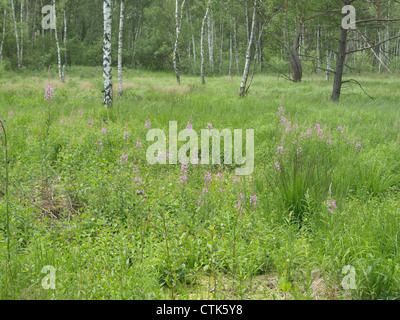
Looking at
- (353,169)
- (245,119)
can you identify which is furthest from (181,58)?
(353,169)

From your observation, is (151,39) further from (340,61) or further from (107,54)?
(340,61)

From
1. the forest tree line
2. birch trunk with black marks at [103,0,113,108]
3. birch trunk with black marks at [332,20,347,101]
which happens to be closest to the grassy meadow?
birch trunk with black marks at [103,0,113,108]

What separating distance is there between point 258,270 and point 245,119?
18.6 feet

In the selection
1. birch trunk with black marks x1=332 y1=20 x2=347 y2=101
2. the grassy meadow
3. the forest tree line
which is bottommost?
the grassy meadow

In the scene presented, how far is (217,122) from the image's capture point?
762 centimetres

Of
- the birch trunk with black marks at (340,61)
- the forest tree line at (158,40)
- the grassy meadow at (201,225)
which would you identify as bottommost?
the grassy meadow at (201,225)

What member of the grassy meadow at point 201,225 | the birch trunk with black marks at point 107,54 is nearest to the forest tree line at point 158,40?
the birch trunk with black marks at point 107,54

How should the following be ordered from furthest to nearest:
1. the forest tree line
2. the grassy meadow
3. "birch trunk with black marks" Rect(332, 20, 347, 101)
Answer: the forest tree line < "birch trunk with black marks" Rect(332, 20, 347, 101) < the grassy meadow

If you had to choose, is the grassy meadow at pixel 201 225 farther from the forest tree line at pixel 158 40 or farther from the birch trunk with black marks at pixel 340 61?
the forest tree line at pixel 158 40

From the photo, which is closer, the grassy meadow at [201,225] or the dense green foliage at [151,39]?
the grassy meadow at [201,225]

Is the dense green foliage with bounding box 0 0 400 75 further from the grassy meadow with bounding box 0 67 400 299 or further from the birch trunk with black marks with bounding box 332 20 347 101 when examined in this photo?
the grassy meadow with bounding box 0 67 400 299

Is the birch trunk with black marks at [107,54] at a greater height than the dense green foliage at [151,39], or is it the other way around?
the dense green foliage at [151,39]

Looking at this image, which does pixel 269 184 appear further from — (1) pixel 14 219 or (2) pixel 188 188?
(1) pixel 14 219

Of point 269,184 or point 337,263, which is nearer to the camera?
point 337,263
